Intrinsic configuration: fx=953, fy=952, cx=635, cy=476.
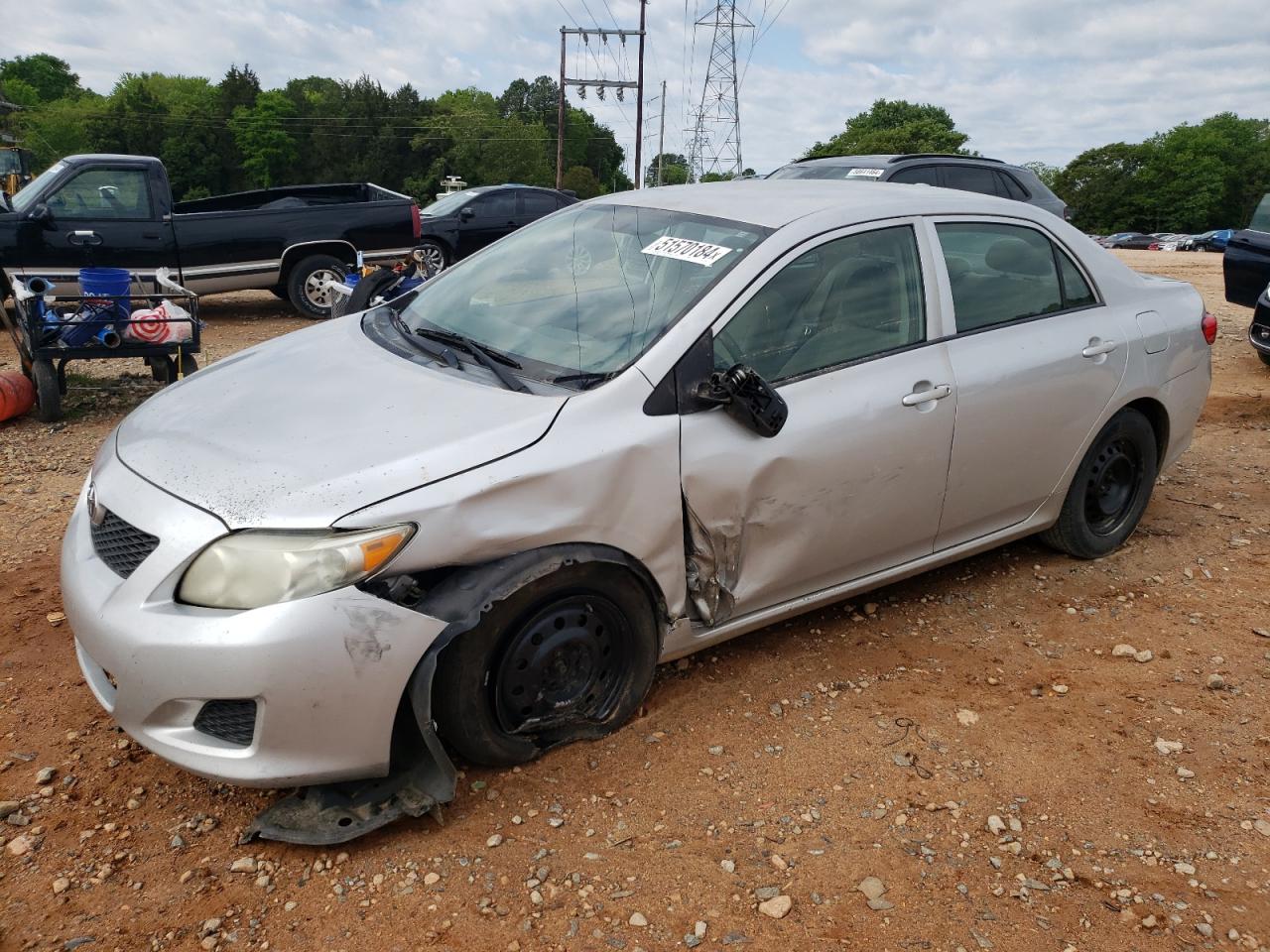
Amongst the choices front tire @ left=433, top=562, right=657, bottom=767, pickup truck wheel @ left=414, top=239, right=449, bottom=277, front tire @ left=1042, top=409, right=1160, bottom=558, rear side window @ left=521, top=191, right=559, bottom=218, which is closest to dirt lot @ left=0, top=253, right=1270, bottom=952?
front tire @ left=433, top=562, right=657, bottom=767

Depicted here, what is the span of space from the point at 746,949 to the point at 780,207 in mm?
2387

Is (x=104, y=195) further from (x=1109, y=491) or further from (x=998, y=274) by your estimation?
(x=1109, y=491)

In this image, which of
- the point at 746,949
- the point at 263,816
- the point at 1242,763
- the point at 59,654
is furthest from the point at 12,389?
the point at 1242,763

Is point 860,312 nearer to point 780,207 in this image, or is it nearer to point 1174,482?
point 780,207

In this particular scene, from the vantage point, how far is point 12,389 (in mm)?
6422

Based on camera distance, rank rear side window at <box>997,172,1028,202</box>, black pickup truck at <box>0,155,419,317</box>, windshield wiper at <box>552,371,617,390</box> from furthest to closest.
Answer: rear side window at <box>997,172,1028,202</box> → black pickup truck at <box>0,155,419,317</box> → windshield wiper at <box>552,371,617,390</box>

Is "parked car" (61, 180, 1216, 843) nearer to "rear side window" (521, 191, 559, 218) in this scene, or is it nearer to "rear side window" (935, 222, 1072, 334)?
"rear side window" (935, 222, 1072, 334)

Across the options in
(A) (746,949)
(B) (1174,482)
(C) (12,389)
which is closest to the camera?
(A) (746,949)

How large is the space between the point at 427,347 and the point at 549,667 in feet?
3.97

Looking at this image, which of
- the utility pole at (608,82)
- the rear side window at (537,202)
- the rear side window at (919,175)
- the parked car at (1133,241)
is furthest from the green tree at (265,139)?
the rear side window at (919,175)

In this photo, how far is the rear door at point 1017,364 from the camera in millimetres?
3559

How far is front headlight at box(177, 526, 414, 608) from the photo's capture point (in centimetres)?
231

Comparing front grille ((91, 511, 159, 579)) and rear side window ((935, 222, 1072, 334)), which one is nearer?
front grille ((91, 511, 159, 579))

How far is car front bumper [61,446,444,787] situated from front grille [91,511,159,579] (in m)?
0.04
